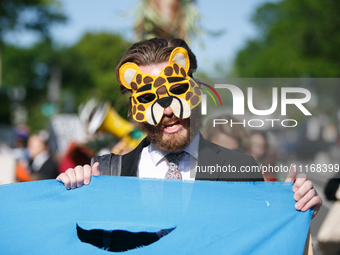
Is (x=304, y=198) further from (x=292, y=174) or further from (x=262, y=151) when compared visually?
(x=262, y=151)

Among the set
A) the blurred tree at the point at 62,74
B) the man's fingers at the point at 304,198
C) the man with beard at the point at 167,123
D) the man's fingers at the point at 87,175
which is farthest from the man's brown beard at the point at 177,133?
the blurred tree at the point at 62,74

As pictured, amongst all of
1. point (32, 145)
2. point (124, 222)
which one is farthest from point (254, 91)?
point (32, 145)

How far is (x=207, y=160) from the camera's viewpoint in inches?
76.1

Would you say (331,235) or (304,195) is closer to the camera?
(304,195)

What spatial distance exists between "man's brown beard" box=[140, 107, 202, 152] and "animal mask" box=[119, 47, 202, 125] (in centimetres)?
5

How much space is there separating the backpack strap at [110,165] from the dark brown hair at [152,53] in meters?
0.39

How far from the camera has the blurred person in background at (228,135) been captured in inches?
76.4

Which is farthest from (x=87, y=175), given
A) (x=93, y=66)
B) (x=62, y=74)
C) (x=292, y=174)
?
(x=93, y=66)

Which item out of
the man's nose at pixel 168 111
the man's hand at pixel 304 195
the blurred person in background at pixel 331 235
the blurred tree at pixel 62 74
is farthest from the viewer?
the blurred tree at pixel 62 74

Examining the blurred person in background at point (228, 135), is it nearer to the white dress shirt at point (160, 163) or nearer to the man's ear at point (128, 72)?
the white dress shirt at point (160, 163)

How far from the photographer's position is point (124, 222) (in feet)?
6.22

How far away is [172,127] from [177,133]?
0.04 m

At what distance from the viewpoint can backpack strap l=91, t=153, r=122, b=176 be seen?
204 centimetres

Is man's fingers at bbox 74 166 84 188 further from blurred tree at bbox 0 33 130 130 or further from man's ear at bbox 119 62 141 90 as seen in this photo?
blurred tree at bbox 0 33 130 130
